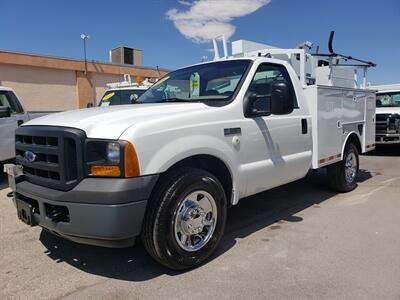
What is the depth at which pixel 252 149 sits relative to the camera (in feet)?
13.5

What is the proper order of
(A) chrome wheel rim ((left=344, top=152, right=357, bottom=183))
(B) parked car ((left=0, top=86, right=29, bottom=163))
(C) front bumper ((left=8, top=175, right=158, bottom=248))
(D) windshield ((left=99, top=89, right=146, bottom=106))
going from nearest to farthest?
1. (C) front bumper ((left=8, top=175, right=158, bottom=248))
2. (A) chrome wheel rim ((left=344, top=152, right=357, bottom=183))
3. (B) parked car ((left=0, top=86, right=29, bottom=163))
4. (D) windshield ((left=99, top=89, right=146, bottom=106))

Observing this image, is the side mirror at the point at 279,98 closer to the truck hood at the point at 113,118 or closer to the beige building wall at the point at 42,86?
the truck hood at the point at 113,118

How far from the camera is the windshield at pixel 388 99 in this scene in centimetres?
1233

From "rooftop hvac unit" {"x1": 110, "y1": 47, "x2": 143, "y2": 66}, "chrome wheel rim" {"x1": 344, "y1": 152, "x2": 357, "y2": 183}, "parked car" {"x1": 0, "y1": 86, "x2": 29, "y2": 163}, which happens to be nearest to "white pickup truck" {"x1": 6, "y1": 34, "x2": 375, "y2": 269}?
"chrome wheel rim" {"x1": 344, "y1": 152, "x2": 357, "y2": 183}

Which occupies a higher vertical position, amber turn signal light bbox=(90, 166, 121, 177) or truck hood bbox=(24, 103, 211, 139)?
truck hood bbox=(24, 103, 211, 139)

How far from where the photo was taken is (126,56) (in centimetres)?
2581

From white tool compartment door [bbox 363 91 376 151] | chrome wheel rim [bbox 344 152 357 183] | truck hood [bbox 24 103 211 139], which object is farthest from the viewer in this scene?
white tool compartment door [bbox 363 91 376 151]

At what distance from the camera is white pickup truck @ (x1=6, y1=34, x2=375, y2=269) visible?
301 cm

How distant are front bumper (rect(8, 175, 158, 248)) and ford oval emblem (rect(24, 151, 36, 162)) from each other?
0.46 metres

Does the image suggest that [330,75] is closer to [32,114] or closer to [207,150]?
[207,150]

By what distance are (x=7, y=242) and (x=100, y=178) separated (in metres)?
2.02

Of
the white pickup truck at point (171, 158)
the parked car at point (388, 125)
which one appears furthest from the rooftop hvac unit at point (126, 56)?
the white pickup truck at point (171, 158)

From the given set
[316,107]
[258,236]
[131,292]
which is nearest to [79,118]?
[131,292]

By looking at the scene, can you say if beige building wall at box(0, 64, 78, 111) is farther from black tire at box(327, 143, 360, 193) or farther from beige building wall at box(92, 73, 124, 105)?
black tire at box(327, 143, 360, 193)
